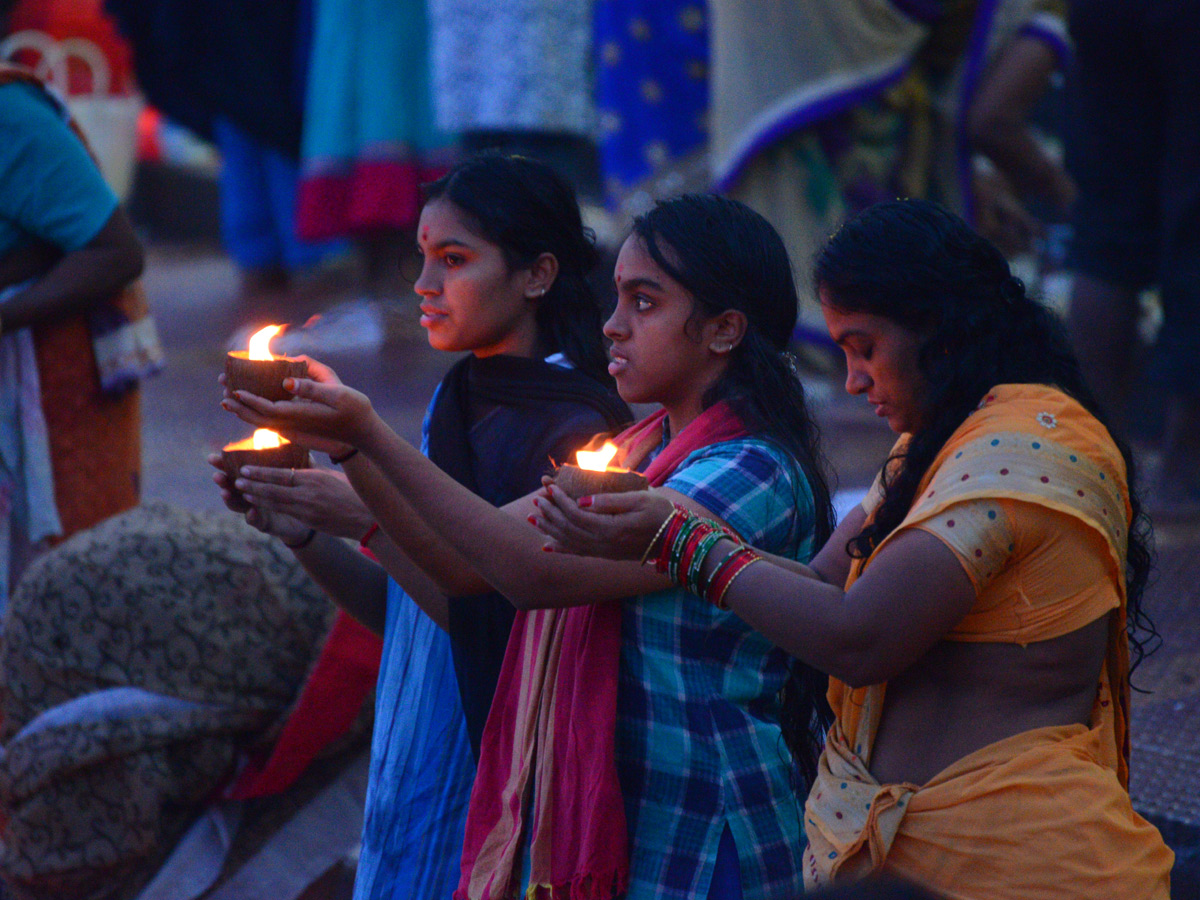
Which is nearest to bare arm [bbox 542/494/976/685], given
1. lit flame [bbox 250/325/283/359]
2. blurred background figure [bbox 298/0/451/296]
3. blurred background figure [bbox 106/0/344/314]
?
lit flame [bbox 250/325/283/359]

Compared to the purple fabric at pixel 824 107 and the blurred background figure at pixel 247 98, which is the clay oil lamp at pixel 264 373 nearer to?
the purple fabric at pixel 824 107

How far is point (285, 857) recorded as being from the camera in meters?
3.26

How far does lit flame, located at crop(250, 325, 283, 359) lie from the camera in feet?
6.59

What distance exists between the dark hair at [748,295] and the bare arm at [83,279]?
80.4 inches

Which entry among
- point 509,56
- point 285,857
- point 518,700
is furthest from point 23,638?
point 509,56

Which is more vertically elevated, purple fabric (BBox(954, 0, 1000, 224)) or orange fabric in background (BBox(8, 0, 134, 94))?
purple fabric (BBox(954, 0, 1000, 224))

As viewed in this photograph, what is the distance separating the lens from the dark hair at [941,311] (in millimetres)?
1788

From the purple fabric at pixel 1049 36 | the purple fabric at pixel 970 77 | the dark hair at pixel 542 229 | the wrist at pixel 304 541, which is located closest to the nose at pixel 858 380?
the dark hair at pixel 542 229

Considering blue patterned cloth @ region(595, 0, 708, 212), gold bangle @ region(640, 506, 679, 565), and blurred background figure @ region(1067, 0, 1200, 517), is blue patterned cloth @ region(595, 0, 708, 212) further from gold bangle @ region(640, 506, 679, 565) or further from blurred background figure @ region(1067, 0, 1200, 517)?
gold bangle @ region(640, 506, 679, 565)

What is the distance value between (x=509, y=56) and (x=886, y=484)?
20.3 ft

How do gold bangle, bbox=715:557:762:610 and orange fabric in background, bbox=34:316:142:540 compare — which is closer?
gold bangle, bbox=715:557:762:610

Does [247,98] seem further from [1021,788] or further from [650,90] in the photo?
[1021,788]

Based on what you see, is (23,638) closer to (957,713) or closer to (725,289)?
(725,289)

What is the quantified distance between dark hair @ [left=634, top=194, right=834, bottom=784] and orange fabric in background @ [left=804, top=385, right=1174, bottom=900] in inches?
11.7
